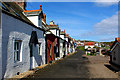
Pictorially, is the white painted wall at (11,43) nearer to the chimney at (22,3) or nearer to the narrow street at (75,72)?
the narrow street at (75,72)

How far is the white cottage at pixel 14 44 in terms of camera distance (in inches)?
284

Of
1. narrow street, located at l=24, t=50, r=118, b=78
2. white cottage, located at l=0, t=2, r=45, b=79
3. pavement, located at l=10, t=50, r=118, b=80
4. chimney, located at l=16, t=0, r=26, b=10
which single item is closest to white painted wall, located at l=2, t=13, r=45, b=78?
white cottage, located at l=0, t=2, r=45, b=79

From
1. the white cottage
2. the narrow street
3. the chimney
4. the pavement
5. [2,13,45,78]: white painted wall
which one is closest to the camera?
the white cottage

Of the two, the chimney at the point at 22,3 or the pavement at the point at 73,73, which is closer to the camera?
the pavement at the point at 73,73

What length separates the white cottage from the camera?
7.21m

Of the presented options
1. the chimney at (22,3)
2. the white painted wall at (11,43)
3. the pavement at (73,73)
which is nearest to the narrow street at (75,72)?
the pavement at (73,73)

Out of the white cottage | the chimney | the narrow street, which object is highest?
the chimney

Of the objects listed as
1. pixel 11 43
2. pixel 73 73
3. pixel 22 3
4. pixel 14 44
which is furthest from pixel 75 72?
pixel 22 3

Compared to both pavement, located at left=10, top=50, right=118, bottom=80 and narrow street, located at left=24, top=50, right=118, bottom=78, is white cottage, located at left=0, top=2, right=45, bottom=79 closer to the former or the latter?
pavement, located at left=10, top=50, right=118, bottom=80

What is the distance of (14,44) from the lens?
863cm

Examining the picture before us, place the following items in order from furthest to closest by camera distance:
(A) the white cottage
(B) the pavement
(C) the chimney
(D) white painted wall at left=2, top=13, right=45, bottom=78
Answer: (C) the chimney
(B) the pavement
(D) white painted wall at left=2, top=13, right=45, bottom=78
(A) the white cottage

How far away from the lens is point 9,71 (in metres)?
7.83

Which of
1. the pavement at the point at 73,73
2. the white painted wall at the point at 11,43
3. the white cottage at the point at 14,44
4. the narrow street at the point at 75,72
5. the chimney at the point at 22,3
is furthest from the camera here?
the chimney at the point at 22,3

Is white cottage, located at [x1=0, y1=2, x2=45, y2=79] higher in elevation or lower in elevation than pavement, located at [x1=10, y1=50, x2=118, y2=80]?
higher
